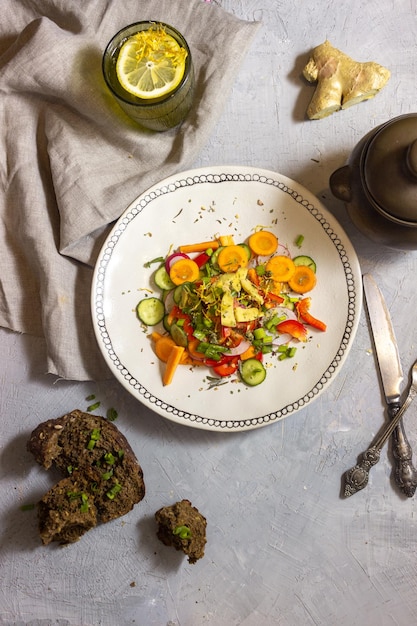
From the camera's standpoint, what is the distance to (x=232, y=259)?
2.48 m

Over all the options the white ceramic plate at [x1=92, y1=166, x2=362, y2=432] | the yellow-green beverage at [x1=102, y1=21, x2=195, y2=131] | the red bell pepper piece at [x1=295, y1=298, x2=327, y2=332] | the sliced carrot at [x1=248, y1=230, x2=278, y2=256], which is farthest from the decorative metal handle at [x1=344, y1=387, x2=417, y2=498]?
the yellow-green beverage at [x1=102, y1=21, x2=195, y2=131]

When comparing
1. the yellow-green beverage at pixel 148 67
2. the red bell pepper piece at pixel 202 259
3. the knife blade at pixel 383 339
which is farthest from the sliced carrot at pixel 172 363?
the yellow-green beverage at pixel 148 67

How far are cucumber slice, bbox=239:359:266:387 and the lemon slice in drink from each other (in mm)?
1173

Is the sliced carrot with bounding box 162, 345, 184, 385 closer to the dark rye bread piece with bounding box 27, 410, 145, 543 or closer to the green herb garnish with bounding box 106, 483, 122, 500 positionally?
the dark rye bread piece with bounding box 27, 410, 145, 543

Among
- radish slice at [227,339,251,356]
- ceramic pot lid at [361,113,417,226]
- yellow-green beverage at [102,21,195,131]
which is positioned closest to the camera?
ceramic pot lid at [361,113,417,226]

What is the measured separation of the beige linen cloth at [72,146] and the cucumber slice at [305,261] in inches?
25.8

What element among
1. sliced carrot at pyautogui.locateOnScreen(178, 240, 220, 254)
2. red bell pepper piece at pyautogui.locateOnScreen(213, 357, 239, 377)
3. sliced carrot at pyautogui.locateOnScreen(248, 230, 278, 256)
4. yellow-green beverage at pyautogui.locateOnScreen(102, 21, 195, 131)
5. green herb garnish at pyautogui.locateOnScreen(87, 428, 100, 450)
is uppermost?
yellow-green beverage at pyautogui.locateOnScreen(102, 21, 195, 131)

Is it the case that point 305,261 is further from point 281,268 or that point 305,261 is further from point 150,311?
point 150,311

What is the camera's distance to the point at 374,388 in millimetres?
2604

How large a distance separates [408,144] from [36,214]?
5.06 feet

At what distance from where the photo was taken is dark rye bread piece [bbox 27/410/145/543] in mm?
2434

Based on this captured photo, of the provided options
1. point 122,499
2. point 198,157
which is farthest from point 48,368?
point 198,157

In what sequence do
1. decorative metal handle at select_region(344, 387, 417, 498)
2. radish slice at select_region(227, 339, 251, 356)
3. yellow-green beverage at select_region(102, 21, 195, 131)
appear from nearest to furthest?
yellow-green beverage at select_region(102, 21, 195, 131)
radish slice at select_region(227, 339, 251, 356)
decorative metal handle at select_region(344, 387, 417, 498)

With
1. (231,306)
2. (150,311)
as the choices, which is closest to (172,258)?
(150,311)
